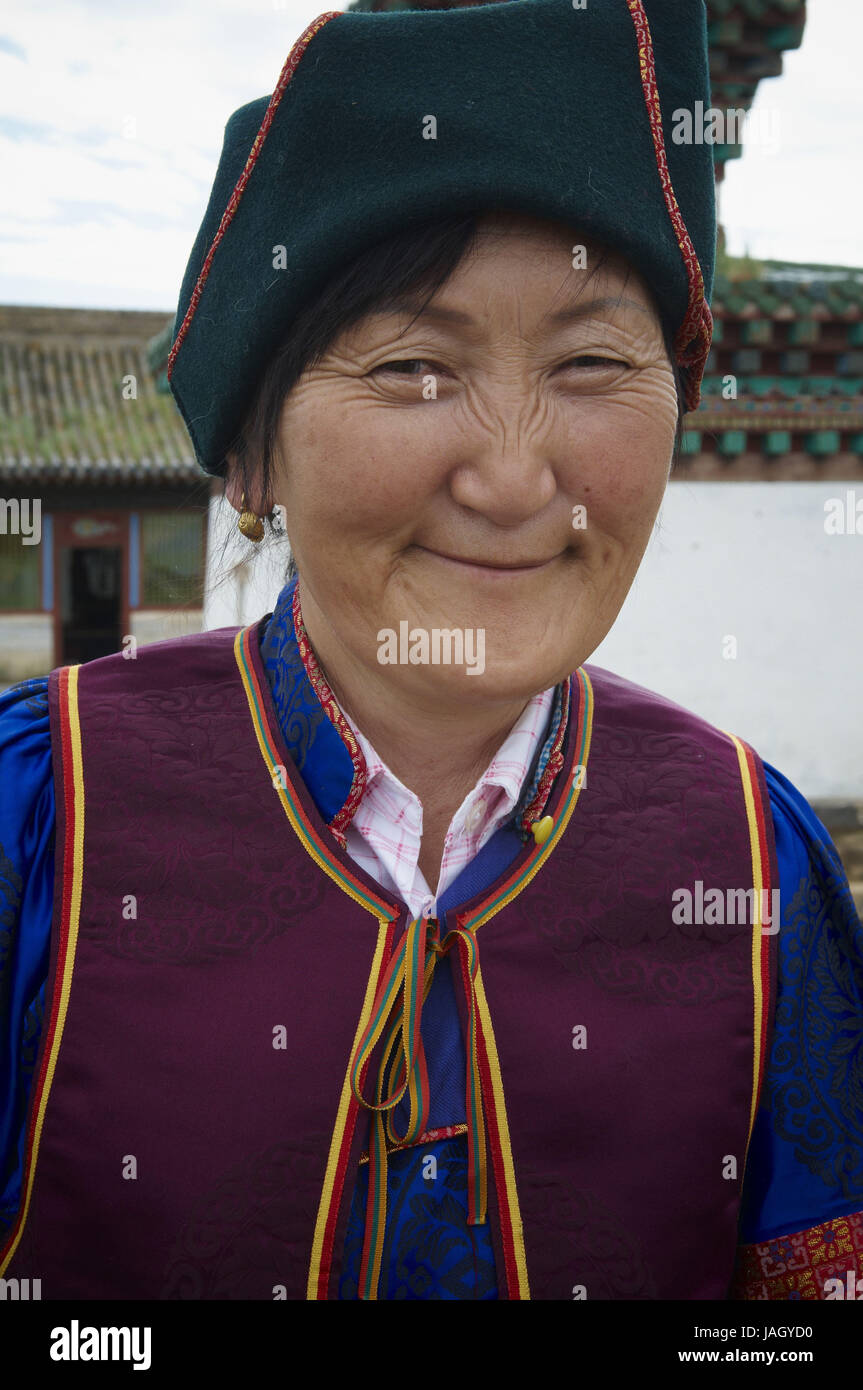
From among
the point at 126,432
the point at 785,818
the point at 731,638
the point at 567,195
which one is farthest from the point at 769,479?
the point at 126,432

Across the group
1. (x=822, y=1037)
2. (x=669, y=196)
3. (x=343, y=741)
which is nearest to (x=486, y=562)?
(x=343, y=741)

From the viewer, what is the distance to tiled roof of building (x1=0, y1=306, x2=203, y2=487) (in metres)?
16.1

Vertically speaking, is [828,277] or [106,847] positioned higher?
[828,277]

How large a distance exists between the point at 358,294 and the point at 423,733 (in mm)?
532

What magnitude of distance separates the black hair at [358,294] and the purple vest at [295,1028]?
384 millimetres

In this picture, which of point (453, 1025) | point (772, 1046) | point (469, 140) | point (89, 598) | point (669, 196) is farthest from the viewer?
→ point (89, 598)

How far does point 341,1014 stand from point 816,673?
19.0ft

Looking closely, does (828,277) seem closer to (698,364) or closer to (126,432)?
(698,364)

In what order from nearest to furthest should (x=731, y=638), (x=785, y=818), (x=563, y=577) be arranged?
(x=563, y=577) → (x=785, y=818) → (x=731, y=638)

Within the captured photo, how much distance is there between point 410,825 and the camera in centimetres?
148

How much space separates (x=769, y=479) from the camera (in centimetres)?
638

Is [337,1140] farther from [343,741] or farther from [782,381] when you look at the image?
[782,381]

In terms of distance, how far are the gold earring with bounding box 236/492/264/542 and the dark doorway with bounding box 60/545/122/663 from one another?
51.2 ft

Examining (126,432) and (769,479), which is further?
(126,432)
